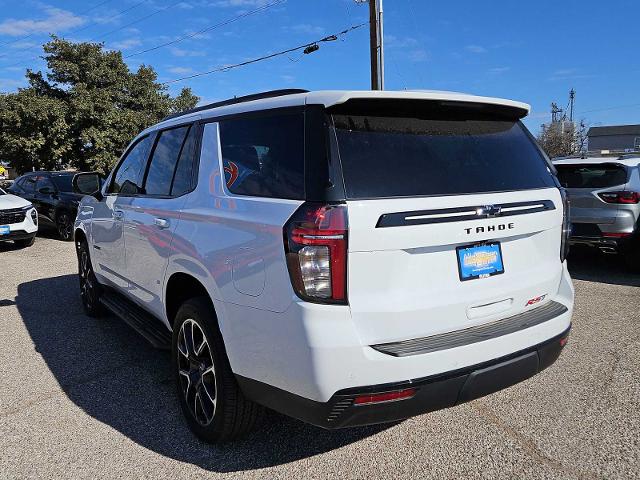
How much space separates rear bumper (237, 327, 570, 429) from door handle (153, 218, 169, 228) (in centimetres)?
122

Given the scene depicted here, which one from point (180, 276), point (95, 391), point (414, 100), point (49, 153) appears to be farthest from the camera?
point (49, 153)

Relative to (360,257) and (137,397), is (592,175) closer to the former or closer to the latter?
(360,257)

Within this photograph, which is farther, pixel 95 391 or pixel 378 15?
pixel 378 15

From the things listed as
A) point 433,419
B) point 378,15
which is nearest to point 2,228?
point 433,419

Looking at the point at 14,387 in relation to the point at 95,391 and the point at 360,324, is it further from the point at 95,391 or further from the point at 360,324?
the point at 360,324

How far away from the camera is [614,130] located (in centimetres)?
8212

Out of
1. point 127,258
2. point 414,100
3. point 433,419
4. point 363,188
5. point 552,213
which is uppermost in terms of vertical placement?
point 414,100

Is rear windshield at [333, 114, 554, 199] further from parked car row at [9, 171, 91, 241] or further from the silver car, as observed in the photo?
parked car row at [9, 171, 91, 241]

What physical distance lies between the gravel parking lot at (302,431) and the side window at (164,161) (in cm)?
144

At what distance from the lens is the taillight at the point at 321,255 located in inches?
82.6

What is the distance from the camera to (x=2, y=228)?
33.2ft

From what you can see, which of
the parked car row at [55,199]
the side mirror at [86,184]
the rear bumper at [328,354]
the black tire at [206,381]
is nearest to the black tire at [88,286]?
the side mirror at [86,184]

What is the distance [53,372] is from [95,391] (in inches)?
23.7

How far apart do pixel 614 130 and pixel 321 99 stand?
9449cm
